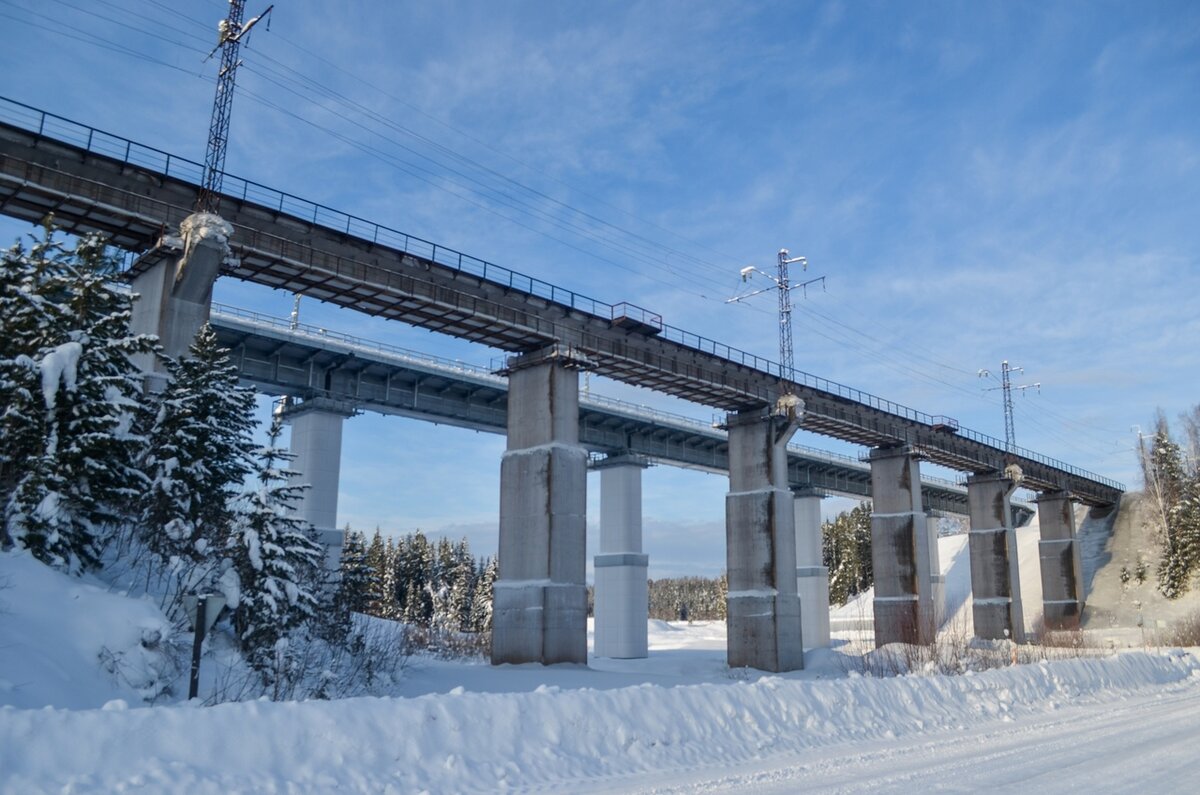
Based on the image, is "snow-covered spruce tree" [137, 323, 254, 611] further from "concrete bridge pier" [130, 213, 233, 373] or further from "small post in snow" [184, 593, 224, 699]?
"small post in snow" [184, 593, 224, 699]

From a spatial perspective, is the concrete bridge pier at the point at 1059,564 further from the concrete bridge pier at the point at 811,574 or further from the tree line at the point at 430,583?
the tree line at the point at 430,583

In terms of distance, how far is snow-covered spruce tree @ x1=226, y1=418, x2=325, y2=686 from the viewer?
791 inches

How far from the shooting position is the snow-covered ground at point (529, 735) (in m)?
9.89

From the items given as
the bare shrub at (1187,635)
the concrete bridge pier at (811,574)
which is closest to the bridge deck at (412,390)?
the concrete bridge pier at (811,574)

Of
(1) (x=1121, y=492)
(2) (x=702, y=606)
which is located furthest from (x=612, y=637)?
(2) (x=702, y=606)

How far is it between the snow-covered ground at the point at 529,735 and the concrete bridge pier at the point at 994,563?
5547 cm

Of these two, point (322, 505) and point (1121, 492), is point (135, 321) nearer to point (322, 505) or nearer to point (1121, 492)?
point (322, 505)

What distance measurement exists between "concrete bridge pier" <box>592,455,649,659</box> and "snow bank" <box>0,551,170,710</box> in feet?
140

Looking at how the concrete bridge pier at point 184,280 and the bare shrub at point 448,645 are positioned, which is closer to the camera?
the concrete bridge pier at point 184,280

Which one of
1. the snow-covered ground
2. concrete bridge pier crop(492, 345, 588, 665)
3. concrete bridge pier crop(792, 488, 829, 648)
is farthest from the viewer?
concrete bridge pier crop(792, 488, 829, 648)

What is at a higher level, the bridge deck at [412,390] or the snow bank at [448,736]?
the bridge deck at [412,390]

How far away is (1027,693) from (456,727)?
16787 mm

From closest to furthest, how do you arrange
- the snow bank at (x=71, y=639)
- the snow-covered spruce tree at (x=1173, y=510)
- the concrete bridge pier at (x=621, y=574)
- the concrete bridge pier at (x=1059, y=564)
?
the snow bank at (x=71, y=639) → the concrete bridge pier at (x=621, y=574) → the snow-covered spruce tree at (x=1173, y=510) → the concrete bridge pier at (x=1059, y=564)

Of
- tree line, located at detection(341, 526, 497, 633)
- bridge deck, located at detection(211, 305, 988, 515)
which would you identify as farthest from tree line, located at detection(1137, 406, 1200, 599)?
tree line, located at detection(341, 526, 497, 633)
